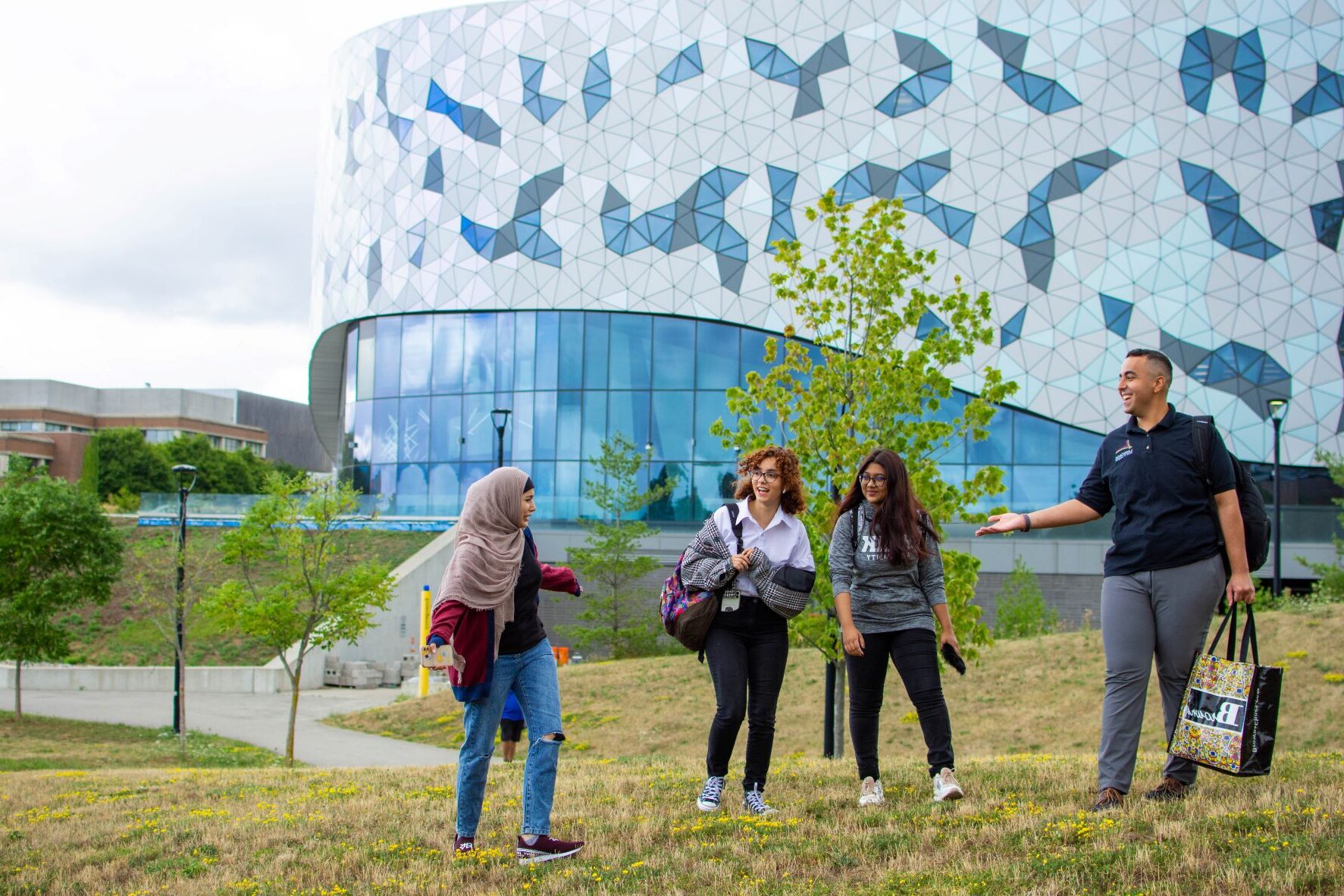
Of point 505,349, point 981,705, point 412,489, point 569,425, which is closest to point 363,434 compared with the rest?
point 412,489

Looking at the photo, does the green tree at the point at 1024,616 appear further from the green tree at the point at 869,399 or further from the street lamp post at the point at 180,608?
the street lamp post at the point at 180,608

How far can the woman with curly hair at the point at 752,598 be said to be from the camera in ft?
19.7

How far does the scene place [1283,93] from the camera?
36.2m

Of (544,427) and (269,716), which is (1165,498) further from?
(544,427)

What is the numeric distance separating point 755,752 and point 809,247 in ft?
109

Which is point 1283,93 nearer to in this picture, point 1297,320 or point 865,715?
point 1297,320

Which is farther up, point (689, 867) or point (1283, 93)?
point (1283, 93)

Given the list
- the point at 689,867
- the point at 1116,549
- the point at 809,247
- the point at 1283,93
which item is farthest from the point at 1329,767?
the point at 1283,93

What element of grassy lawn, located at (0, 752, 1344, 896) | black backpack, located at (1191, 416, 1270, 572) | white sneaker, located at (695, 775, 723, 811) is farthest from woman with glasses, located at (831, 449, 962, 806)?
black backpack, located at (1191, 416, 1270, 572)

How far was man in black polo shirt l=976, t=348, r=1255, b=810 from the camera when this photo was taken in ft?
17.7

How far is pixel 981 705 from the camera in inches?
663

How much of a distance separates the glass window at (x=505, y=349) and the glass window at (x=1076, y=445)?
18414 mm

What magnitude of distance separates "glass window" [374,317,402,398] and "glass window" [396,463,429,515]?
2.92m

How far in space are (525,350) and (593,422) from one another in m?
3.50
